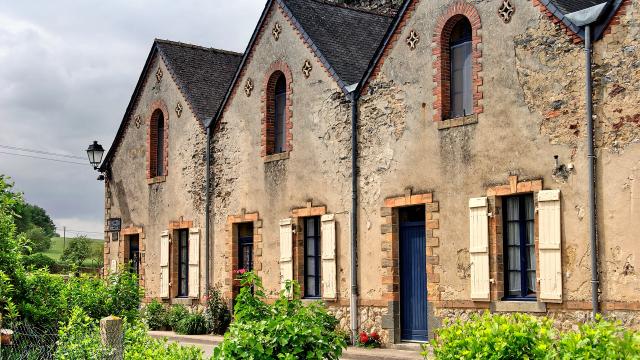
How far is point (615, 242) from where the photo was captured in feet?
45.2

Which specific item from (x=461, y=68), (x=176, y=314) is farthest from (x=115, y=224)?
(x=461, y=68)

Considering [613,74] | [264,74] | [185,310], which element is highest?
[264,74]

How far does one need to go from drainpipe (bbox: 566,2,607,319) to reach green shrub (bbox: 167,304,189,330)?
37.5 ft

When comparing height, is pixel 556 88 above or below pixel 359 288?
above

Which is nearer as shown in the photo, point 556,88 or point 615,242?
point 615,242

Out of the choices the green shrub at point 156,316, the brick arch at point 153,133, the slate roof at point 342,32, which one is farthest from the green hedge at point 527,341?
the brick arch at point 153,133

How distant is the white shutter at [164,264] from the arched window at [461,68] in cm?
988

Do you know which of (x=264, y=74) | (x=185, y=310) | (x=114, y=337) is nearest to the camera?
(x=114, y=337)

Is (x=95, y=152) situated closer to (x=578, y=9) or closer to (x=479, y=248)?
(x=479, y=248)

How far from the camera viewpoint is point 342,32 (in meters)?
20.8

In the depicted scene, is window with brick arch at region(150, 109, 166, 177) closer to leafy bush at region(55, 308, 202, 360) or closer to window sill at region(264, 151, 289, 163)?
window sill at region(264, 151, 289, 163)

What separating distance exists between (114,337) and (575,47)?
8.36 m

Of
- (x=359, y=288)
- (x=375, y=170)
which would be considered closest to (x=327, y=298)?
(x=359, y=288)

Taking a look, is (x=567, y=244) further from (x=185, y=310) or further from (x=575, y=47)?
(x=185, y=310)
